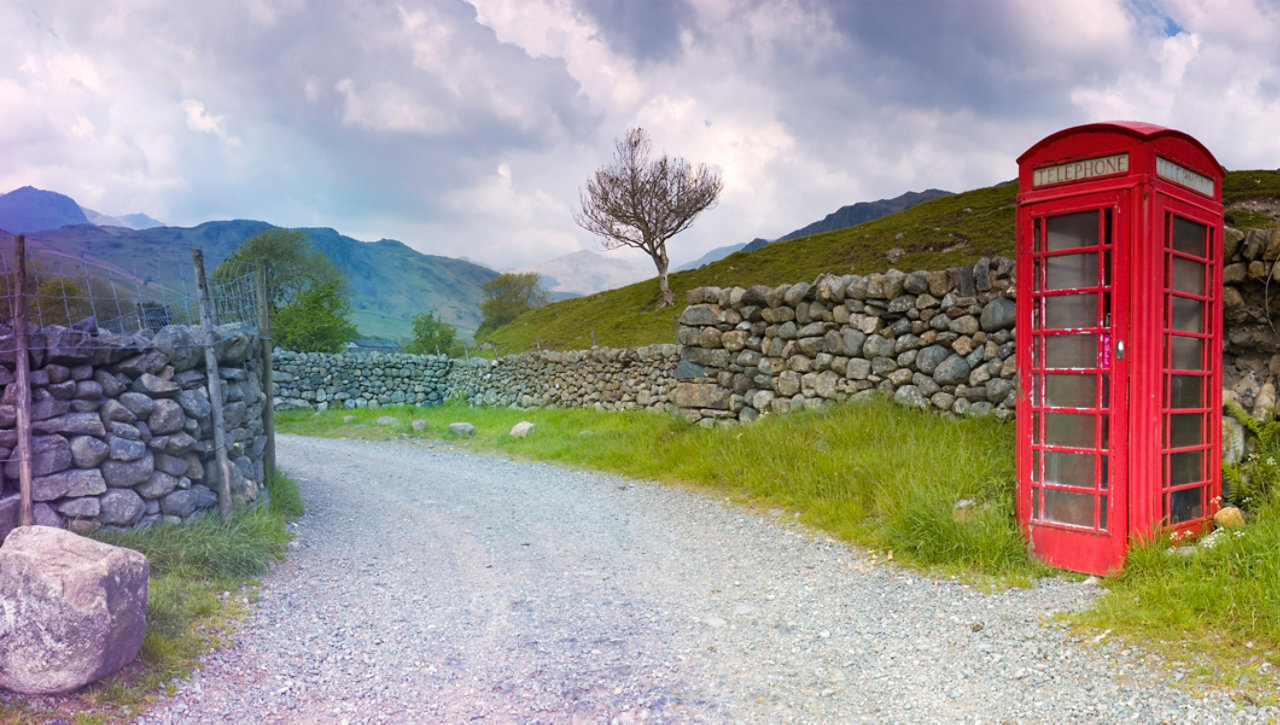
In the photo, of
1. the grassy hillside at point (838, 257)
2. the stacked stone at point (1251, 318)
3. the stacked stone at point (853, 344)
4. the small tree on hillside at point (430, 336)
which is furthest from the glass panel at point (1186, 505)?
the small tree on hillside at point (430, 336)

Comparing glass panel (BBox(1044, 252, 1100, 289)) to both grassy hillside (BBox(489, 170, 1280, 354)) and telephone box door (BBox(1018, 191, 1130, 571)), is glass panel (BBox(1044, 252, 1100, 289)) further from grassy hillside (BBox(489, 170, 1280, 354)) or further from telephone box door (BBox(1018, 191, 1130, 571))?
grassy hillside (BBox(489, 170, 1280, 354))

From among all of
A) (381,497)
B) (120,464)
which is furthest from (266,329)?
(120,464)

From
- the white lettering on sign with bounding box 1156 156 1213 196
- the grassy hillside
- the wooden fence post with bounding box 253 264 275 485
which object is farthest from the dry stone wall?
the white lettering on sign with bounding box 1156 156 1213 196

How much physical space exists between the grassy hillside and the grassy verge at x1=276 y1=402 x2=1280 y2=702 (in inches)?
666

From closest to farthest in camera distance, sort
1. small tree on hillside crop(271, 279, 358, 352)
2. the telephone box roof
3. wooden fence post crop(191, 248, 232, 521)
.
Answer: the telephone box roof
wooden fence post crop(191, 248, 232, 521)
small tree on hillside crop(271, 279, 358, 352)

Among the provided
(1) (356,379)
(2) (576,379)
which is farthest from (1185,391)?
(1) (356,379)

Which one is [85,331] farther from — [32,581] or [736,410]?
[736,410]

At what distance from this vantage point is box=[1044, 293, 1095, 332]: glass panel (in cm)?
454

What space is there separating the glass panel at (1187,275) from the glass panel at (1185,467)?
3.51ft

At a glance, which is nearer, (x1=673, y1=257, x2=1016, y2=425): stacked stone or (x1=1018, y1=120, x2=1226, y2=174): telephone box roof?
(x1=1018, y1=120, x2=1226, y2=174): telephone box roof

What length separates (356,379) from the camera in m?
20.4

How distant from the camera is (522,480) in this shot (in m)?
9.12

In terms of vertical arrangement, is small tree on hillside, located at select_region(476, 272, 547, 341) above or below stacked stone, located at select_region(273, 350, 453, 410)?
above

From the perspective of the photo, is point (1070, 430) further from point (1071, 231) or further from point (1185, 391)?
point (1071, 231)
